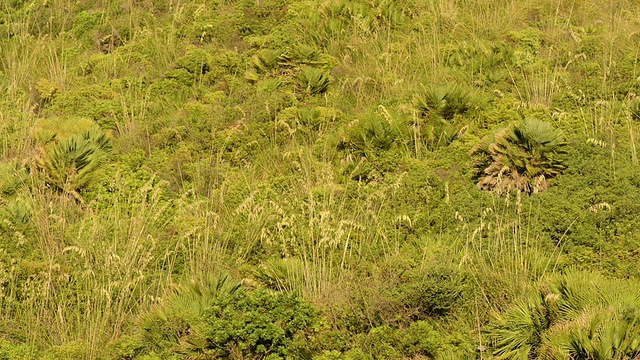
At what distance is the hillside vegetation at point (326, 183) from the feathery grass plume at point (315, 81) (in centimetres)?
3

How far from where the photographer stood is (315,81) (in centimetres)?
1017

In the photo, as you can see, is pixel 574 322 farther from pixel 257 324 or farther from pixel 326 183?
pixel 326 183

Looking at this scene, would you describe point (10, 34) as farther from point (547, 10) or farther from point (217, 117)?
point (547, 10)

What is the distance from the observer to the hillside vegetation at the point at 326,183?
20.7ft

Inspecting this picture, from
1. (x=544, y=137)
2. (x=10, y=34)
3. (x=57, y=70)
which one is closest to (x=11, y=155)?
(x=57, y=70)

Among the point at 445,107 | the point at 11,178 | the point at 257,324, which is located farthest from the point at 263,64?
the point at 257,324

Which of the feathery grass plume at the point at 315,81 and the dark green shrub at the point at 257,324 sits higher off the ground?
the feathery grass plume at the point at 315,81

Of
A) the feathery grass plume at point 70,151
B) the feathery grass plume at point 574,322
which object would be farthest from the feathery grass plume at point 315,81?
the feathery grass plume at point 574,322

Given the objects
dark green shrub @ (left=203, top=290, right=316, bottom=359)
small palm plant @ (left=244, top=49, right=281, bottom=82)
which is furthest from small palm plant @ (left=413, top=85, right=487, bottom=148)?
dark green shrub @ (left=203, top=290, right=316, bottom=359)

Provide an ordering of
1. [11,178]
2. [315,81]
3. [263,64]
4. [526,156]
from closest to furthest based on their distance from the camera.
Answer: [526,156], [11,178], [315,81], [263,64]

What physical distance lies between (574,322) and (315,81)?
531cm

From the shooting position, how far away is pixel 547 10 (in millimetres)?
11180

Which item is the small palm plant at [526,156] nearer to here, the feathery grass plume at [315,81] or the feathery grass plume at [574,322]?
the feathery grass plume at [574,322]

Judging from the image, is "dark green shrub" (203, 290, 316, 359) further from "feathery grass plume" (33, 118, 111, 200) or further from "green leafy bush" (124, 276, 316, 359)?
"feathery grass plume" (33, 118, 111, 200)
